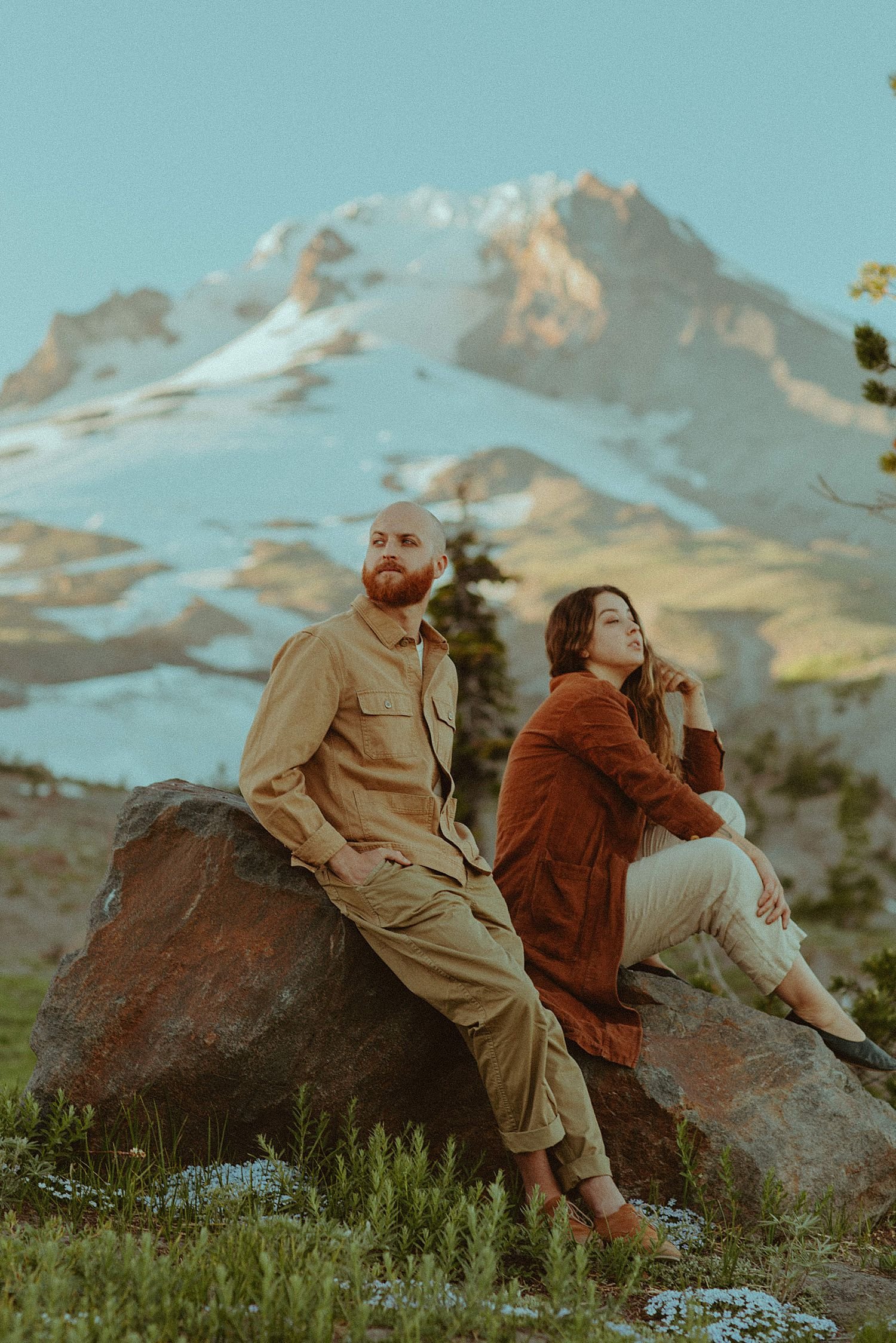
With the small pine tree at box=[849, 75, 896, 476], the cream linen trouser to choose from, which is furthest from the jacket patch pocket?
the small pine tree at box=[849, 75, 896, 476]

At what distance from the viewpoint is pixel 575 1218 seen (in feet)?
13.6

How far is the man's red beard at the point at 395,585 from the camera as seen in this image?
4.83m

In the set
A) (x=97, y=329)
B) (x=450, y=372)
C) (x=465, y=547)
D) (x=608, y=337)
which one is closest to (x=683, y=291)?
(x=608, y=337)

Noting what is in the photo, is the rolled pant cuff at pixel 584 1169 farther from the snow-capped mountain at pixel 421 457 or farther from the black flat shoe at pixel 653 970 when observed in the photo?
the snow-capped mountain at pixel 421 457

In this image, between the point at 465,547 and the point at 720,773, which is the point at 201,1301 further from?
the point at 465,547

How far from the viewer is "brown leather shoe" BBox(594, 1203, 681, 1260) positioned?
4.07 metres

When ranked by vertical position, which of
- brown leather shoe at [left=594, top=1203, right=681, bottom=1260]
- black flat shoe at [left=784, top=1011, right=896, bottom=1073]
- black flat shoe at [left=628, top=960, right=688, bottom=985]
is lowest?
brown leather shoe at [left=594, top=1203, right=681, bottom=1260]

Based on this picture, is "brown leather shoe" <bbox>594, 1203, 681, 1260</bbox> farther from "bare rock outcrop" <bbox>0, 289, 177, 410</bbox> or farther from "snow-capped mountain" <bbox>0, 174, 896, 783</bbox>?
"bare rock outcrop" <bbox>0, 289, 177, 410</bbox>

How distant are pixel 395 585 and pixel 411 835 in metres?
1.00

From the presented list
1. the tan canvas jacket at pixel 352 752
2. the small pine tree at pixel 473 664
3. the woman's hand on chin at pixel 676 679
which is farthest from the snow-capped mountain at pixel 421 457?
the tan canvas jacket at pixel 352 752

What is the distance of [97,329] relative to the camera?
145750 millimetres

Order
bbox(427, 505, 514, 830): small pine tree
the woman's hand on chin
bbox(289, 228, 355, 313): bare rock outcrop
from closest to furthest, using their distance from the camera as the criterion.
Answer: the woman's hand on chin
bbox(427, 505, 514, 830): small pine tree
bbox(289, 228, 355, 313): bare rock outcrop

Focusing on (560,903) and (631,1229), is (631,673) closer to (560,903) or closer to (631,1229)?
(560,903)

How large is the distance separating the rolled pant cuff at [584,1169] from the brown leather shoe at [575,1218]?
0.23 feet
